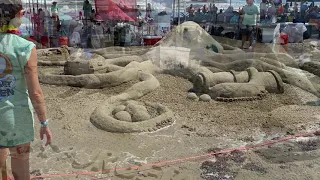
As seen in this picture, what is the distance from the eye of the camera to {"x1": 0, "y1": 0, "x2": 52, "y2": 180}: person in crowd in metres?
2.12

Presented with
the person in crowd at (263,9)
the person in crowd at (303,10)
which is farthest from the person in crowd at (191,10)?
the person in crowd at (303,10)

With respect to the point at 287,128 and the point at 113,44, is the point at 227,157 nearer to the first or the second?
the point at 287,128

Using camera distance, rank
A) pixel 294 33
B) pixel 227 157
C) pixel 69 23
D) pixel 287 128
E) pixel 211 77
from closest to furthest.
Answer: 1. pixel 227 157
2. pixel 287 128
3. pixel 211 77
4. pixel 69 23
5. pixel 294 33

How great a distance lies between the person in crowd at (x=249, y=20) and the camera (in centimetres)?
866

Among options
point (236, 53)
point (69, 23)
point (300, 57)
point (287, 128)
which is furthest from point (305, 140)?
point (69, 23)

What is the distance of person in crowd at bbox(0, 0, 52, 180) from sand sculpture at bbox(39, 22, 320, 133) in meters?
2.27

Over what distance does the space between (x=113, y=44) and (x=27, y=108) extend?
7.98m

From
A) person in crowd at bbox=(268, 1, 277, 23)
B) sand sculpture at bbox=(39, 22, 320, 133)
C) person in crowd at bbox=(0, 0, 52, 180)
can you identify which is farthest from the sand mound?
person in crowd at bbox=(0, 0, 52, 180)

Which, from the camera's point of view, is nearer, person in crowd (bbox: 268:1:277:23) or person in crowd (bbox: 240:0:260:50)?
person in crowd (bbox: 240:0:260:50)

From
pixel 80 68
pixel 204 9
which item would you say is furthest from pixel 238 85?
pixel 204 9

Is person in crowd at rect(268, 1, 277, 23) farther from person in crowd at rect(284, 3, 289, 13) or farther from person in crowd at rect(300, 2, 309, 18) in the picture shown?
person in crowd at rect(300, 2, 309, 18)

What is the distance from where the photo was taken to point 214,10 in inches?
374

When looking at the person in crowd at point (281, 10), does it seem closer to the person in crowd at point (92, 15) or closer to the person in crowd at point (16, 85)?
the person in crowd at point (92, 15)

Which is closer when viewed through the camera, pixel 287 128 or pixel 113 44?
pixel 287 128
